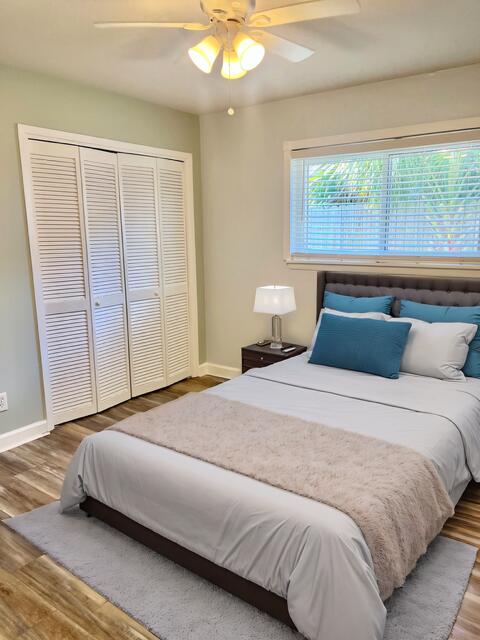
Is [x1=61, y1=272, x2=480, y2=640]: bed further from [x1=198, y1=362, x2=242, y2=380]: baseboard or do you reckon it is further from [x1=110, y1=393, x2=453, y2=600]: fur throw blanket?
[x1=198, y1=362, x2=242, y2=380]: baseboard

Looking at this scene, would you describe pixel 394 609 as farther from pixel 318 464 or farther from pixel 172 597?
pixel 172 597

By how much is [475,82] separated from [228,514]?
123 inches

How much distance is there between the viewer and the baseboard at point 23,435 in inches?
133

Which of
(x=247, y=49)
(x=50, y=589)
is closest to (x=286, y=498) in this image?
(x=50, y=589)

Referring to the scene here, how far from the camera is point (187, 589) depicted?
2.04 metres

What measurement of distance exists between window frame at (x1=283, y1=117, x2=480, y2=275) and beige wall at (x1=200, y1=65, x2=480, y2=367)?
6 centimetres

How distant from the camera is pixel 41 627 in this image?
1.86m

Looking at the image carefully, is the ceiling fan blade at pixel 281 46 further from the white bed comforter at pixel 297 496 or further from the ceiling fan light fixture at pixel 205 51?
the white bed comforter at pixel 297 496

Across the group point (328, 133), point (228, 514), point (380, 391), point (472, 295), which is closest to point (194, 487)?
point (228, 514)

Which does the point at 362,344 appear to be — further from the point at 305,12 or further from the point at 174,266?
the point at 174,266

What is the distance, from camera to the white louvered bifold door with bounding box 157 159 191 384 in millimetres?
4398

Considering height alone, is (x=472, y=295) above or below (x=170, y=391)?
above

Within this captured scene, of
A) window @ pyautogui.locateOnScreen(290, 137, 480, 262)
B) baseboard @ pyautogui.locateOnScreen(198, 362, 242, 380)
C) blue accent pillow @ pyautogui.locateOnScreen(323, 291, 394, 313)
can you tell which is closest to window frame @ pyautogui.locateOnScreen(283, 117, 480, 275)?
window @ pyautogui.locateOnScreen(290, 137, 480, 262)

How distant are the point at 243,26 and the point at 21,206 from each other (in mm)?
1951
